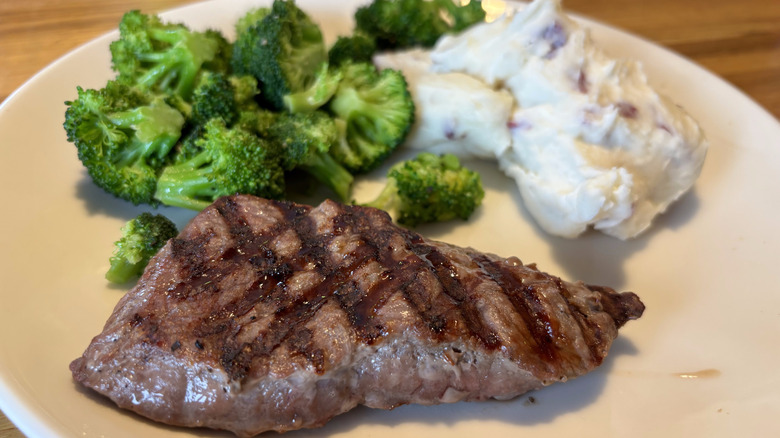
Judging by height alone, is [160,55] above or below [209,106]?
above

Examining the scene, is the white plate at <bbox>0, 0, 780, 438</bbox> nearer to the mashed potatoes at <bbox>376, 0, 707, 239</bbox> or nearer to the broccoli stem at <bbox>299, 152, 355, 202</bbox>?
the mashed potatoes at <bbox>376, 0, 707, 239</bbox>

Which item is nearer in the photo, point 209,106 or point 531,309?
point 531,309

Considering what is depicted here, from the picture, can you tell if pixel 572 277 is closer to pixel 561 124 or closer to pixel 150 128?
pixel 561 124

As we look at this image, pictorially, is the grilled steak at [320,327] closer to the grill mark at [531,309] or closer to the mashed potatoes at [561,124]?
the grill mark at [531,309]

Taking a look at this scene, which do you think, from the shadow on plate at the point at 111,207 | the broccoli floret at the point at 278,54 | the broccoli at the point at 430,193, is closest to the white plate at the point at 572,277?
the shadow on plate at the point at 111,207

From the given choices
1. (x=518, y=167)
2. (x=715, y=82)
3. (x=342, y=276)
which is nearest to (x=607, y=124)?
(x=518, y=167)

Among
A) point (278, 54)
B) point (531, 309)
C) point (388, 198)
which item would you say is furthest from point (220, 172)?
point (531, 309)

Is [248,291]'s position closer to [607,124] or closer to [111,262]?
[111,262]
